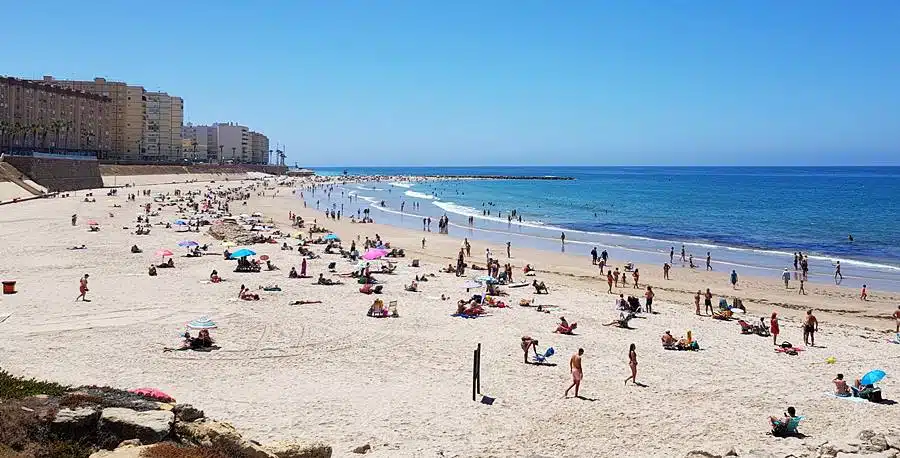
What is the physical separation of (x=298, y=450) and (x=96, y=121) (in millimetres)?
106538

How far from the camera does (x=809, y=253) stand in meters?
37.2

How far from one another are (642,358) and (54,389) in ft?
37.4

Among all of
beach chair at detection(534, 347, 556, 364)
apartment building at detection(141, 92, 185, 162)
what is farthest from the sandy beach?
apartment building at detection(141, 92, 185, 162)

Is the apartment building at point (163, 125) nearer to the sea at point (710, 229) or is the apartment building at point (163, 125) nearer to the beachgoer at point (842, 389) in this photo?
the sea at point (710, 229)

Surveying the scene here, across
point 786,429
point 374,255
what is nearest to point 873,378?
point 786,429

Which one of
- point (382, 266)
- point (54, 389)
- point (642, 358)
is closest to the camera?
point (54, 389)

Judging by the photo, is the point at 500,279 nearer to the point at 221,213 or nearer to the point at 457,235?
the point at 457,235

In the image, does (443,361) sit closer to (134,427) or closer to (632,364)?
(632,364)

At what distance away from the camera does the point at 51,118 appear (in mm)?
89062

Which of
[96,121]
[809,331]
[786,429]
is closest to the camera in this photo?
[786,429]

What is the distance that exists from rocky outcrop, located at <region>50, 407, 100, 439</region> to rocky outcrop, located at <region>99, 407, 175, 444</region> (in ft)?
0.36

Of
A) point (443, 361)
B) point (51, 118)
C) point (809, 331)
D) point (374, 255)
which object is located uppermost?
point (51, 118)

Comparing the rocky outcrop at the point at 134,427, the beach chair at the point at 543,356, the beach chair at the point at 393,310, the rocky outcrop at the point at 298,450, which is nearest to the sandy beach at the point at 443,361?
the beach chair at the point at 393,310

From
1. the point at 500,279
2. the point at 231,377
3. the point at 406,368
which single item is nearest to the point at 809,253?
the point at 500,279
